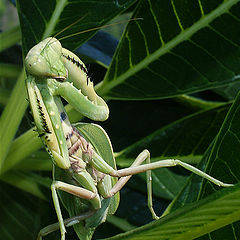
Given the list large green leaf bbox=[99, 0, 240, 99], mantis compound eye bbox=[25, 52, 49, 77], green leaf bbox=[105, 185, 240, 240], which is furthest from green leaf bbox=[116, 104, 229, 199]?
green leaf bbox=[105, 185, 240, 240]

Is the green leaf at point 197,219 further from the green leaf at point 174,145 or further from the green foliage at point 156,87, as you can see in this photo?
the green leaf at point 174,145

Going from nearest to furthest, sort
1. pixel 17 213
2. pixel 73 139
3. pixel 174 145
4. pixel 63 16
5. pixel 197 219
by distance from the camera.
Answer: pixel 197 219, pixel 73 139, pixel 63 16, pixel 174 145, pixel 17 213

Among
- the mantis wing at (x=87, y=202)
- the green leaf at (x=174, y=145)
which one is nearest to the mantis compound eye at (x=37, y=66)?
the mantis wing at (x=87, y=202)

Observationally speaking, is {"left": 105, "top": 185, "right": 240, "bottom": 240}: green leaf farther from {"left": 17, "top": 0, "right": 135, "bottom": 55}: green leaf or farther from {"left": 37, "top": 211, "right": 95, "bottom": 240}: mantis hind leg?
{"left": 17, "top": 0, "right": 135, "bottom": 55}: green leaf

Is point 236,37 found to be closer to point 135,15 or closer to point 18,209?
point 135,15

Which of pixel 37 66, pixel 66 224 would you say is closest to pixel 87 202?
pixel 66 224

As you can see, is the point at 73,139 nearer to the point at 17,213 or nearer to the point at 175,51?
the point at 175,51

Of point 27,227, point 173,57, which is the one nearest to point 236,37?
point 173,57
